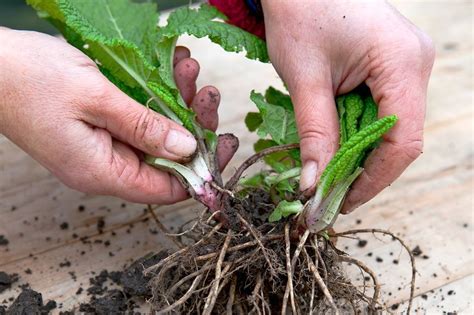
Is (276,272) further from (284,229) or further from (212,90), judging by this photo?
(212,90)

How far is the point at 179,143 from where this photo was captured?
4.38 ft

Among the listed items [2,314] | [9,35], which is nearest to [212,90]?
[9,35]

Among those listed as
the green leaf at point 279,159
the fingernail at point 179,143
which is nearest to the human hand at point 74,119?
the fingernail at point 179,143

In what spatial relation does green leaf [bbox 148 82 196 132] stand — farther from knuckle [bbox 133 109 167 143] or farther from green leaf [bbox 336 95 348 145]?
green leaf [bbox 336 95 348 145]

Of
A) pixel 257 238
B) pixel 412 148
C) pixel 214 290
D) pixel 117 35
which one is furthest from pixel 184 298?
pixel 117 35

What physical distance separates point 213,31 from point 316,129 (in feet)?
1.00

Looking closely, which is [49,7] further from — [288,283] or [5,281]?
[288,283]

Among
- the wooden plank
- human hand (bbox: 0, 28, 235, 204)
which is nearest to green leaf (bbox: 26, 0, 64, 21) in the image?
human hand (bbox: 0, 28, 235, 204)

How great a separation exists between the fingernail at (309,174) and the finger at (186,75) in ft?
1.24

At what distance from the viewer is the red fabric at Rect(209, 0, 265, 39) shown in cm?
160

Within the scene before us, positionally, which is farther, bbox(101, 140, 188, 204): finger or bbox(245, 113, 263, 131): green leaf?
bbox(245, 113, 263, 131): green leaf

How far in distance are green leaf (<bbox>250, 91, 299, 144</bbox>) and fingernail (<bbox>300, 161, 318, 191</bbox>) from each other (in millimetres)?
166

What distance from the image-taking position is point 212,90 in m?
1.48

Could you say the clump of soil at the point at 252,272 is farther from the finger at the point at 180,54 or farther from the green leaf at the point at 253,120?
the finger at the point at 180,54
